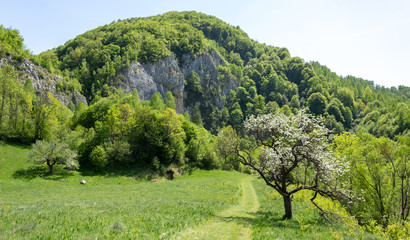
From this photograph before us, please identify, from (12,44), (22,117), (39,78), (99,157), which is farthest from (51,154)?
(12,44)

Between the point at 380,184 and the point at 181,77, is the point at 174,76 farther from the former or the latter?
the point at 380,184

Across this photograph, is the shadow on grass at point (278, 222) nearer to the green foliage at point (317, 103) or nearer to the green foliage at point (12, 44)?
the green foliage at point (12, 44)

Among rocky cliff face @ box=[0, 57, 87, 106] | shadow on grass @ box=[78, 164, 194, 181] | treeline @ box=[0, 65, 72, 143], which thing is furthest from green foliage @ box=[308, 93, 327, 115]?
treeline @ box=[0, 65, 72, 143]

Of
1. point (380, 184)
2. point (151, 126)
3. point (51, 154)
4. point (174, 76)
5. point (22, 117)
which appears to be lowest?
point (380, 184)

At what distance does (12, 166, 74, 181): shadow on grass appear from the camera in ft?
120

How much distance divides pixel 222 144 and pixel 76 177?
34678 mm

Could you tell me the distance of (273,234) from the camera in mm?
12898

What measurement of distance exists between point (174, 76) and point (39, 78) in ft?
254

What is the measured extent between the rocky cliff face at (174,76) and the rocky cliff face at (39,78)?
104ft

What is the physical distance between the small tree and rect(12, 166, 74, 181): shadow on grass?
987mm

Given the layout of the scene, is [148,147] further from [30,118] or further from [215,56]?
[215,56]

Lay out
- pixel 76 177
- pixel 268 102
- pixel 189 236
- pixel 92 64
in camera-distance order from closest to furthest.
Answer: pixel 189 236
pixel 76 177
pixel 92 64
pixel 268 102

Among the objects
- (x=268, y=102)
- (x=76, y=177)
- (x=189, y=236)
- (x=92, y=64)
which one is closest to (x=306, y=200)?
(x=189, y=236)

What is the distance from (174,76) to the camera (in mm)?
146250
